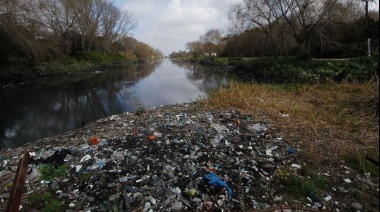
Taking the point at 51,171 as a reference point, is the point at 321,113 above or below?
above

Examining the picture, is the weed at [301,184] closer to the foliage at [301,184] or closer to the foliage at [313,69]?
the foliage at [301,184]

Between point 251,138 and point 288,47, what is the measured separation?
651 inches

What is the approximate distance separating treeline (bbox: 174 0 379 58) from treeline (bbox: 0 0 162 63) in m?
15.0

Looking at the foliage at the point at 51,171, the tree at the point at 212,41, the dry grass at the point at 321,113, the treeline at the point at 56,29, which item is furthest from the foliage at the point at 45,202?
the tree at the point at 212,41

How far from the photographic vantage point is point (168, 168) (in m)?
3.61

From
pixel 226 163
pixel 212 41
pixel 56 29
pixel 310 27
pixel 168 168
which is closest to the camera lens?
pixel 168 168

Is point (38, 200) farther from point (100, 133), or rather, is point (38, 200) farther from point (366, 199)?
point (366, 199)

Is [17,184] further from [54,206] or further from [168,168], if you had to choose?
[168,168]

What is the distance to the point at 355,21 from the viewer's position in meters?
16.6

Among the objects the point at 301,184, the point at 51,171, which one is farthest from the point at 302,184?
the point at 51,171

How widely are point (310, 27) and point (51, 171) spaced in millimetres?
17772

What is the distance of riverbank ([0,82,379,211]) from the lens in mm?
2926

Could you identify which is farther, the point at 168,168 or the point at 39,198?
the point at 168,168

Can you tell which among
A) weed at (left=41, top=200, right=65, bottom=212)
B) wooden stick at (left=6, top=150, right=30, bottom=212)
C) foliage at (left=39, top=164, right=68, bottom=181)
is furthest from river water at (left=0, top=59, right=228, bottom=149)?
wooden stick at (left=6, top=150, right=30, bottom=212)
